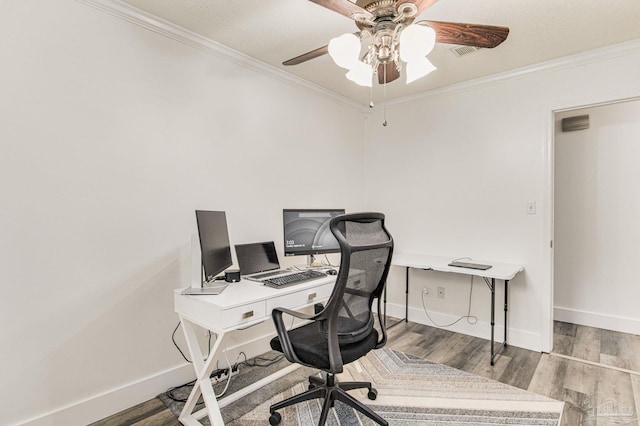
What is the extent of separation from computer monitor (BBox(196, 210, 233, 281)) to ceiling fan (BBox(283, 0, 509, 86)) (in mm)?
1170

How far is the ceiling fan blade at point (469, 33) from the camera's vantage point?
5.18 feet

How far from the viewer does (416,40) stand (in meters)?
1.52

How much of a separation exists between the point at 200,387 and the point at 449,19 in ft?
8.84

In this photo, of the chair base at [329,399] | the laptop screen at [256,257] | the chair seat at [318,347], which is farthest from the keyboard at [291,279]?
the chair base at [329,399]

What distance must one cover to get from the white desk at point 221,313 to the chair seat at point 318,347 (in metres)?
0.18

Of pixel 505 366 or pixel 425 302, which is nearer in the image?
pixel 505 366

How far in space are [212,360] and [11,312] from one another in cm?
104

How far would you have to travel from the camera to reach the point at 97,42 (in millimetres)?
1959

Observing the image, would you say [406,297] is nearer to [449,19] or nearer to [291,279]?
[291,279]

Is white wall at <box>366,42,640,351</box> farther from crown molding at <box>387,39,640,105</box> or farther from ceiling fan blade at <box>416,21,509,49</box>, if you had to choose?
ceiling fan blade at <box>416,21,509,49</box>

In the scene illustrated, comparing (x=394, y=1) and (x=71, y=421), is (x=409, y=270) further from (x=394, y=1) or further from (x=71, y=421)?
(x=71, y=421)

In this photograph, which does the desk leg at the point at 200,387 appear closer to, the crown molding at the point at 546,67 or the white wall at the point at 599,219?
the crown molding at the point at 546,67

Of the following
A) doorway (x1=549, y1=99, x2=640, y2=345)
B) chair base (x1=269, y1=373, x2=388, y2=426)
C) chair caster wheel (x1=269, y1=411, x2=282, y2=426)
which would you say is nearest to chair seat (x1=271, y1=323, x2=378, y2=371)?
chair base (x1=269, y1=373, x2=388, y2=426)

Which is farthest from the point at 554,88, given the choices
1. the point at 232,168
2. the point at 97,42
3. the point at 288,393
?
the point at 97,42
